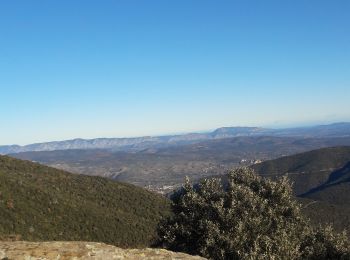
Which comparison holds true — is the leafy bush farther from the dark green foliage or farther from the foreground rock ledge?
the dark green foliage

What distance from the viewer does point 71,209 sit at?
65.1m

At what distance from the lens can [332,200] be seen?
177m

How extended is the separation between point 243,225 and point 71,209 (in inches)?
1589

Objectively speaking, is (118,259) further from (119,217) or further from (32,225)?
(119,217)

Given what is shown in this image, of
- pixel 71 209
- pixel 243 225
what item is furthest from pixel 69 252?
pixel 71 209

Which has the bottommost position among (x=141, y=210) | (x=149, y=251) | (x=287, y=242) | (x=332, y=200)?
(x=332, y=200)

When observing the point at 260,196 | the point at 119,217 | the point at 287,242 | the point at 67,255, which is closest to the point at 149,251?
the point at 67,255

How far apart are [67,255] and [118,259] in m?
2.44

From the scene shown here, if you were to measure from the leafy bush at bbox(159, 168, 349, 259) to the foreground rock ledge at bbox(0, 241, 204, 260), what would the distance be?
26.3 ft

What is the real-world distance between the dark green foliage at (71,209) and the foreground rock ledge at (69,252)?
2561 centimetres

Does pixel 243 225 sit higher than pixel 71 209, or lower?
higher

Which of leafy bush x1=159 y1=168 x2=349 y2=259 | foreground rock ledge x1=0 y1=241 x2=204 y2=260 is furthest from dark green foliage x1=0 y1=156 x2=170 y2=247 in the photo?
foreground rock ledge x1=0 y1=241 x2=204 y2=260

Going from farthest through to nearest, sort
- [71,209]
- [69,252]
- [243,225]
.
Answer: [71,209] → [243,225] → [69,252]

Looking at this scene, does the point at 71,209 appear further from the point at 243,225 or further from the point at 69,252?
the point at 69,252
